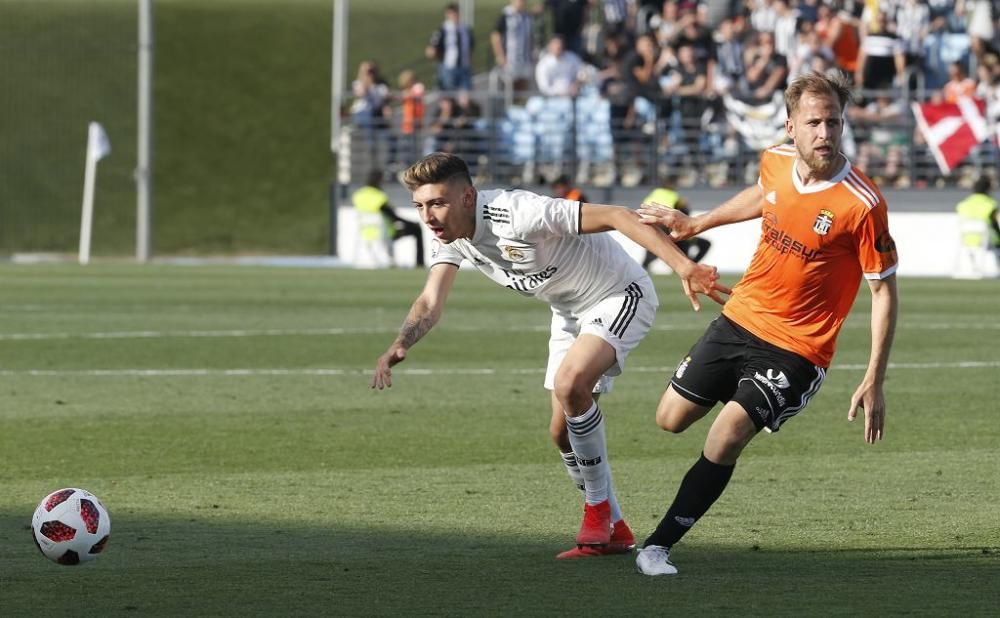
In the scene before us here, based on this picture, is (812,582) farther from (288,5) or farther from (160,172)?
(288,5)

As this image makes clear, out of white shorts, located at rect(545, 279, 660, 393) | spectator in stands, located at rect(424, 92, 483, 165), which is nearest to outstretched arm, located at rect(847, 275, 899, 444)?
white shorts, located at rect(545, 279, 660, 393)

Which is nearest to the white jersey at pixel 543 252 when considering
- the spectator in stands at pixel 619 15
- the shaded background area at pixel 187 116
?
the spectator in stands at pixel 619 15

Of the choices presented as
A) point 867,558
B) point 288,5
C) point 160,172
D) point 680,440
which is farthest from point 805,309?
point 288,5

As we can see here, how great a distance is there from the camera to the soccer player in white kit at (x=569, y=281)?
280 inches

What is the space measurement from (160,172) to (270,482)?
1682 inches

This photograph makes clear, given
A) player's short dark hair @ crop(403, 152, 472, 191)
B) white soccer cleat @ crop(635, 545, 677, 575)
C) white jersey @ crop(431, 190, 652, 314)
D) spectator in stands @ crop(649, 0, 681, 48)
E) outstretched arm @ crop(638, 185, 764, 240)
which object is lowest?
white soccer cleat @ crop(635, 545, 677, 575)

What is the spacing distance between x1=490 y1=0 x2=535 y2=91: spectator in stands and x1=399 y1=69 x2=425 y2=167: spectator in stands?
5.89 feet

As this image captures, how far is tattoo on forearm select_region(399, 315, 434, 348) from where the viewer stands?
24.6 ft

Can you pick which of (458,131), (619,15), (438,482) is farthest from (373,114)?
(438,482)

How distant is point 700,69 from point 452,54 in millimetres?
6004

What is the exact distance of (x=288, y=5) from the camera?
56.1 meters

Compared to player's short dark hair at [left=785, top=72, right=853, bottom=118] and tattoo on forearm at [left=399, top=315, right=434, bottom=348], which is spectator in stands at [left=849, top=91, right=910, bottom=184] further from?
player's short dark hair at [left=785, top=72, right=853, bottom=118]

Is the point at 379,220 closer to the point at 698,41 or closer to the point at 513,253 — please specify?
the point at 698,41

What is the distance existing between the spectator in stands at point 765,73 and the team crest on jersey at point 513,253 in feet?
77.5
